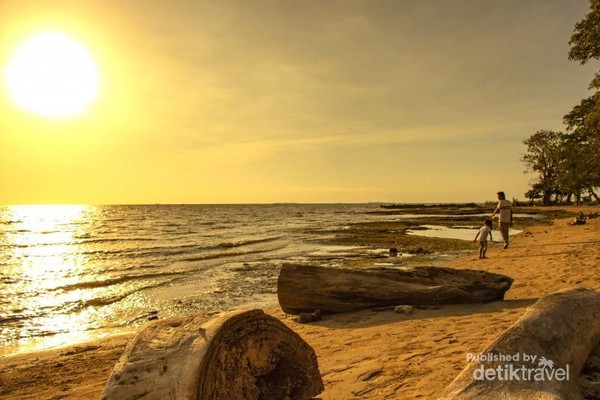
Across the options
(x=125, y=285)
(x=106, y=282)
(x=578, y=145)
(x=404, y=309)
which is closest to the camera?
(x=404, y=309)

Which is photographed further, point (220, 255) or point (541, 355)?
point (220, 255)

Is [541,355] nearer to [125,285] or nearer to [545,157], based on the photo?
[125,285]

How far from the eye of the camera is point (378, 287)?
7.55 m

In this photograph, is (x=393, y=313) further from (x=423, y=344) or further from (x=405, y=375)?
(x=405, y=375)

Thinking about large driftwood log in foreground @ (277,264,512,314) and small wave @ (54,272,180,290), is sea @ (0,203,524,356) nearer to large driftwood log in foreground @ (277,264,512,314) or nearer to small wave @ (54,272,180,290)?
small wave @ (54,272,180,290)

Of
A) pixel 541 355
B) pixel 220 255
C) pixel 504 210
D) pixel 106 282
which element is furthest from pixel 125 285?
pixel 504 210

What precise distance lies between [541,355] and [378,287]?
Result: 4.65 m

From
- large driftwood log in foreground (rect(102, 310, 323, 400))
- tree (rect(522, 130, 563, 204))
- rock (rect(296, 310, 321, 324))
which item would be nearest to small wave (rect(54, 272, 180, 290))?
rock (rect(296, 310, 321, 324))

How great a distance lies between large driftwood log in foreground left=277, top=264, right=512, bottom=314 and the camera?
7.44 metres

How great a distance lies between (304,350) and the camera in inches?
123

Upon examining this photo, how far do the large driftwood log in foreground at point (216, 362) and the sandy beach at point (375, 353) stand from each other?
1.26 meters

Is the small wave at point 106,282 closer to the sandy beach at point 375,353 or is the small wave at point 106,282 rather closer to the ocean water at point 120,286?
the ocean water at point 120,286

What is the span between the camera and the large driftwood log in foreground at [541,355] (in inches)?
99.3

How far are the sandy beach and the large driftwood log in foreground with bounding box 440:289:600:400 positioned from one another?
1.06 meters
